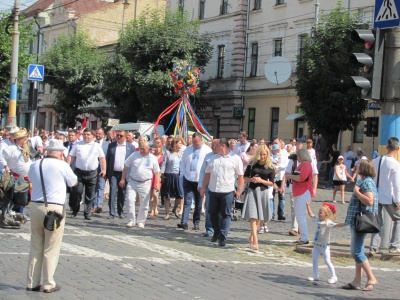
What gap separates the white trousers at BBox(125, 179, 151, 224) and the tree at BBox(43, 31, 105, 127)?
37155 mm

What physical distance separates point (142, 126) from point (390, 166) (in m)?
26.3

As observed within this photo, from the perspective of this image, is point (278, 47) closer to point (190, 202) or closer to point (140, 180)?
point (190, 202)

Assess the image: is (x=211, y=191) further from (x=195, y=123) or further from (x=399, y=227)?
Answer: (x=195, y=123)

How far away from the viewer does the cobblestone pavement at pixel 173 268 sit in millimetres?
8914

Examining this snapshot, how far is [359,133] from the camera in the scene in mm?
36094

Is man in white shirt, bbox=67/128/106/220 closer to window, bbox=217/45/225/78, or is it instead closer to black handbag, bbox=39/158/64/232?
black handbag, bbox=39/158/64/232

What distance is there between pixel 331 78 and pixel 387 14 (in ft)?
68.2

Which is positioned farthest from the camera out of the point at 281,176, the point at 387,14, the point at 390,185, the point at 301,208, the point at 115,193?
the point at 281,176

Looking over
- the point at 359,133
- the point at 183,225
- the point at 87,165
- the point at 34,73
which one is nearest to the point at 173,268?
the point at 183,225

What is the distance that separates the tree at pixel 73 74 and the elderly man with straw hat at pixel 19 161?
125 feet

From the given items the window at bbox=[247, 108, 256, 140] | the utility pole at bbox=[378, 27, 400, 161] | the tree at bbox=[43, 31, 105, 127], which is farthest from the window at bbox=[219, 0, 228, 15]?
the utility pole at bbox=[378, 27, 400, 161]

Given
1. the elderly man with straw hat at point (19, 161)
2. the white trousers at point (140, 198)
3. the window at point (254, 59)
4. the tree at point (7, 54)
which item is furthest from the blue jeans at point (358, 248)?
the window at point (254, 59)

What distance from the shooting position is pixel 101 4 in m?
65.9

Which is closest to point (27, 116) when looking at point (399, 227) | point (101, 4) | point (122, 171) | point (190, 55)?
point (101, 4)
